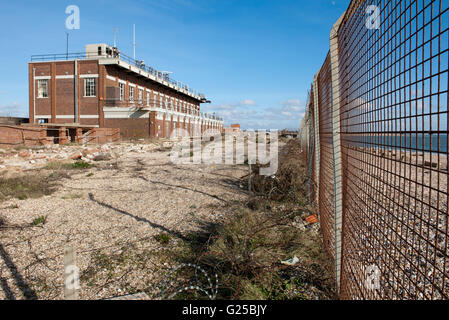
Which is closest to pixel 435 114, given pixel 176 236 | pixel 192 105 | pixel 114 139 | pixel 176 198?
pixel 176 236

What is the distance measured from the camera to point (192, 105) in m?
57.3

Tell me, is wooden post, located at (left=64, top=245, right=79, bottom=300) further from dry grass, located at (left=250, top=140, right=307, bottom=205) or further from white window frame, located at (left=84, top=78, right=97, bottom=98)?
white window frame, located at (left=84, top=78, right=97, bottom=98)

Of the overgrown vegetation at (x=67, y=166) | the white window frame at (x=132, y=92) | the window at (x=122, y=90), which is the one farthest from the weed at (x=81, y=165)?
the white window frame at (x=132, y=92)

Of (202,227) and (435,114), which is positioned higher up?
(435,114)

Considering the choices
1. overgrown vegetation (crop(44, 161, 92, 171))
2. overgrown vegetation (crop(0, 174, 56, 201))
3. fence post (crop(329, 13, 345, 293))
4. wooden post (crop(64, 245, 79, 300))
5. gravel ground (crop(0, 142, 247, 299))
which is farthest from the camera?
overgrown vegetation (crop(44, 161, 92, 171))

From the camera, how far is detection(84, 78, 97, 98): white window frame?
3050 centimetres

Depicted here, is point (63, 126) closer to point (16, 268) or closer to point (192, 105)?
point (16, 268)

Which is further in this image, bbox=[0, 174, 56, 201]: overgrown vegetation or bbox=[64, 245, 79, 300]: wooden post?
bbox=[0, 174, 56, 201]: overgrown vegetation

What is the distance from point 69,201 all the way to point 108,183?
215cm

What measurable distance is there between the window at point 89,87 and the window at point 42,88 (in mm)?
4731

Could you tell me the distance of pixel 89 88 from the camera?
30812 millimetres

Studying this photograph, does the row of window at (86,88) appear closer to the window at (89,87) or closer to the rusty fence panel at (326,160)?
the window at (89,87)

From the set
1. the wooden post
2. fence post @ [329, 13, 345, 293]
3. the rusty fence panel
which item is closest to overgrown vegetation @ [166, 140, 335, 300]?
the rusty fence panel

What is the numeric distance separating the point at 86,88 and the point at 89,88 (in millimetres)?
369
